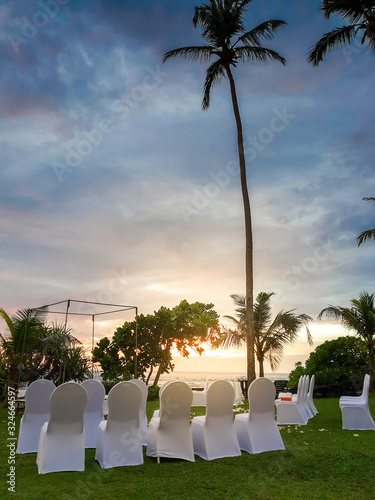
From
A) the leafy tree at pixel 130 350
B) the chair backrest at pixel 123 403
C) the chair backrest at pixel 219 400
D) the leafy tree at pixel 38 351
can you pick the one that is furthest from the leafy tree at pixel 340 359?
the chair backrest at pixel 123 403

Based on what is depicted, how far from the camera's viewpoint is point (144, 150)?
1278 cm

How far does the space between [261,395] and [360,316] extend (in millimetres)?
15732

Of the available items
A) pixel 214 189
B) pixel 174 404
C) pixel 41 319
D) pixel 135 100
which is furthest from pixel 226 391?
pixel 41 319

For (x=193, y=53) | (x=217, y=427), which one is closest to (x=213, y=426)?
(x=217, y=427)

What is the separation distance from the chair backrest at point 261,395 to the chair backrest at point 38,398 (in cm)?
308

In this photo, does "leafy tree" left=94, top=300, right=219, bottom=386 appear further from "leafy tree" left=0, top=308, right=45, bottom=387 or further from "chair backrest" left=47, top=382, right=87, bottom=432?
"chair backrest" left=47, top=382, right=87, bottom=432

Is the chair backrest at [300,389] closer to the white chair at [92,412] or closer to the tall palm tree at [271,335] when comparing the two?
the white chair at [92,412]

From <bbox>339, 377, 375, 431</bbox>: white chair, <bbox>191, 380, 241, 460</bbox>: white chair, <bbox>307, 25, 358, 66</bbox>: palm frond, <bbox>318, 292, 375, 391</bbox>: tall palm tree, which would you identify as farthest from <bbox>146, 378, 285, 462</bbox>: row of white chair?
<bbox>318, 292, 375, 391</bbox>: tall palm tree

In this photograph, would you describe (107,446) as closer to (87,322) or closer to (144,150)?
(144,150)

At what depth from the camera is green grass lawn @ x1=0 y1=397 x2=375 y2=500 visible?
4.33 meters

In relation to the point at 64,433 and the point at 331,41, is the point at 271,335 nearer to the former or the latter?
the point at 331,41

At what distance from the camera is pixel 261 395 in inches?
257

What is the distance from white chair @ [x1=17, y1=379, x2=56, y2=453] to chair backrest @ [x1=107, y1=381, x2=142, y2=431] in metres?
1.39

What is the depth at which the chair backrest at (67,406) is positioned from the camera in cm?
520
